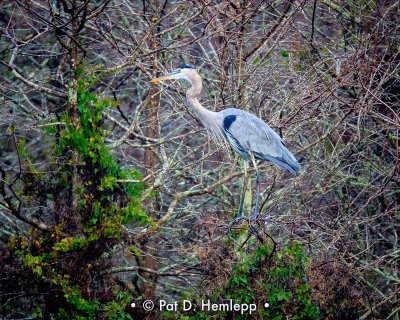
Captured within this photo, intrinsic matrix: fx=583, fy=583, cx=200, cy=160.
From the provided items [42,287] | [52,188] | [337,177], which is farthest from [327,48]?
[42,287]

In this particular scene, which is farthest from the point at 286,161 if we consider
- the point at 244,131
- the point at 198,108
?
the point at 198,108

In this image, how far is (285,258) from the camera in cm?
566

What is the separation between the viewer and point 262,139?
688 centimetres

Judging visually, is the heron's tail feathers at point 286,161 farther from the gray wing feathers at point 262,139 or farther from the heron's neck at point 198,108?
the heron's neck at point 198,108

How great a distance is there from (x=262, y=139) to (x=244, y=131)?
24cm

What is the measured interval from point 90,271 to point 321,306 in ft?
8.00

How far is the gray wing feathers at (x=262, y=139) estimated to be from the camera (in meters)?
6.81

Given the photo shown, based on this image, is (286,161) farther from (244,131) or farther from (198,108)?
(198,108)

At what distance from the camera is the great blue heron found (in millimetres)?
6836

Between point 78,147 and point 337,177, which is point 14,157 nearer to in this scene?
point 78,147

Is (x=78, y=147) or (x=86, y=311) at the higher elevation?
(x=78, y=147)

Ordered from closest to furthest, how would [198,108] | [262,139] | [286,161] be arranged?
[286,161]
[262,139]
[198,108]

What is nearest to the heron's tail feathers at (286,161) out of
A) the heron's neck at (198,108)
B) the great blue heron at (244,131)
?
the great blue heron at (244,131)

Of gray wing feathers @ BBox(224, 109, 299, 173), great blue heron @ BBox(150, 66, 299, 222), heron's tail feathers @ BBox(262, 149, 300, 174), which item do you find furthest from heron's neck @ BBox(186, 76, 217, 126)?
heron's tail feathers @ BBox(262, 149, 300, 174)
